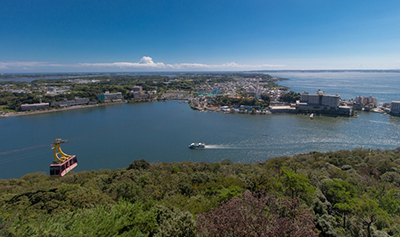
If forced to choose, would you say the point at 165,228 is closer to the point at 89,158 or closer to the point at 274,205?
the point at 274,205

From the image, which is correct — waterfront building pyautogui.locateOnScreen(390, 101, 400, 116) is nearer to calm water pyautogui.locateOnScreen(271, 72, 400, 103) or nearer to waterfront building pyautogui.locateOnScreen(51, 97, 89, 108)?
calm water pyautogui.locateOnScreen(271, 72, 400, 103)

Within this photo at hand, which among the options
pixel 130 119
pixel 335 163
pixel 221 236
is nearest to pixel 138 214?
pixel 221 236

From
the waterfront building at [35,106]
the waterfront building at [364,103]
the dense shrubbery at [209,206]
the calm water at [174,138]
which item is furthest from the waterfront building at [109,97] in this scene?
the waterfront building at [364,103]

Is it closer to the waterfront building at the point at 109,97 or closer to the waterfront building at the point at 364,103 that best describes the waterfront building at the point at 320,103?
the waterfront building at the point at 364,103

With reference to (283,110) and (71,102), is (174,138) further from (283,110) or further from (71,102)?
(71,102)

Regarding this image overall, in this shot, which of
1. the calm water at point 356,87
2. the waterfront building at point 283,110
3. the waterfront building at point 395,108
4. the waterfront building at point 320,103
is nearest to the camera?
the waterfront building at point 395,108

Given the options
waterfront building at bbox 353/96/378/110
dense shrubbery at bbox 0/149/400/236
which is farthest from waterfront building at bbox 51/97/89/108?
waterfront building at bbox 353/96/378/110
